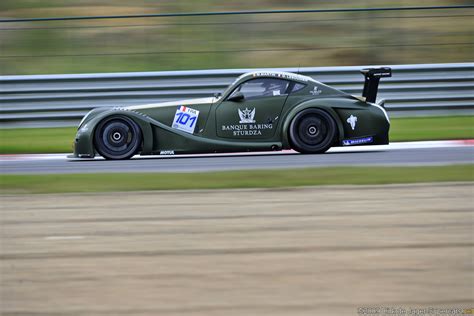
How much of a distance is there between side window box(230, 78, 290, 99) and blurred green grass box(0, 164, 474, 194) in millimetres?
1939

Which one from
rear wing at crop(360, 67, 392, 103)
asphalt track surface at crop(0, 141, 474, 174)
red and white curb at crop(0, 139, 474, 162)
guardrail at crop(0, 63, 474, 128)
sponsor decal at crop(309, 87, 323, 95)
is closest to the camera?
asphalt track surface at crop(0, 141, 474, 174)

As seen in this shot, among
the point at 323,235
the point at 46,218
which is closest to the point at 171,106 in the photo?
the point at 46,218

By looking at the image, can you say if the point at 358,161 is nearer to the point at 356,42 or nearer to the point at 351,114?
the point at 351,114

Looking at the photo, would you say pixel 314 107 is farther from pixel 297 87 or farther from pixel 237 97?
pixel 237 97

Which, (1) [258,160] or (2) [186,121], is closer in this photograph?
(1) [258,160]

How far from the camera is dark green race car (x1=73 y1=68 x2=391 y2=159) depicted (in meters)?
10.6

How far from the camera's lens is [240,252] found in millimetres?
5340

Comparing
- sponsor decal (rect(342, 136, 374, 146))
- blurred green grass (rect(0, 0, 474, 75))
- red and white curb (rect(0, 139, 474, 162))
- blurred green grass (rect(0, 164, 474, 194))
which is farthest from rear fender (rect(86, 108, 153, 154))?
blurred green grass (rect(0, 0, 474, 75))

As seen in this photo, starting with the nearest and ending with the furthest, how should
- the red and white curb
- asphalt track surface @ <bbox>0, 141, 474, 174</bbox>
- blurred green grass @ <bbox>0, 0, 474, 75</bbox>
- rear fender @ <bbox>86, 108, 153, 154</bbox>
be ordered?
asphalt track surface @ <bbox>0, 141, 474, 174</bbox>
rear fender @ <bbox>86, 108, 153, 154</bbox>
the red and white curb
blurred green grass @ <bbox>0, 0, 474, 75</bbox>

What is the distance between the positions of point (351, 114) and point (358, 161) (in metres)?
0.96

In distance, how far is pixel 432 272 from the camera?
4758mm

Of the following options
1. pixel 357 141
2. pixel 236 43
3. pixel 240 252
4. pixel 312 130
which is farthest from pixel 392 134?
pixel 240 252

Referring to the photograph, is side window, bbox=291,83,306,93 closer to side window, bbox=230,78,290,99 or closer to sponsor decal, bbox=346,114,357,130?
side window, bbox=230,78,290,99

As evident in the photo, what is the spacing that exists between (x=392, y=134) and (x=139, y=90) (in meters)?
4.70
